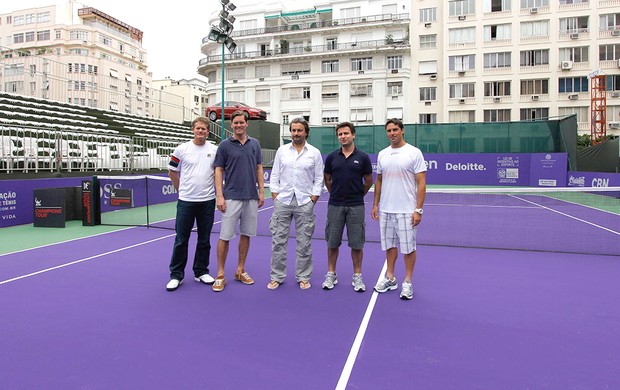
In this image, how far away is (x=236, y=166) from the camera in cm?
493

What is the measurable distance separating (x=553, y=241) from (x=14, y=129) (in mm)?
12163

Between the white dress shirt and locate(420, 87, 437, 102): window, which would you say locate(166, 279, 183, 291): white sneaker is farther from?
locate(420, 87, 437, 102): window

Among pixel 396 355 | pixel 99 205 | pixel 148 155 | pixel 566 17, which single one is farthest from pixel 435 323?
pixel 566 17

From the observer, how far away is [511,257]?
659 cm

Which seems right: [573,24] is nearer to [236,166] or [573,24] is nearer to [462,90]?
[462,90]

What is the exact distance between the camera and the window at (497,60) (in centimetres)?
4244

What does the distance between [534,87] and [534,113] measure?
242 centimetres

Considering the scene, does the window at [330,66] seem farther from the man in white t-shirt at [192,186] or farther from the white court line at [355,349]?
the white court line at [355,349]

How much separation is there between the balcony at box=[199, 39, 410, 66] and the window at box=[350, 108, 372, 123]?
6193 millimetres

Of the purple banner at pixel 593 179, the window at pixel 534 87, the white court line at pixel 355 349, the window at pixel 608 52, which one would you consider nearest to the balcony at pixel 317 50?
the window at pixel 534 87

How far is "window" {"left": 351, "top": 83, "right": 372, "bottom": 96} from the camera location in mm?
46938

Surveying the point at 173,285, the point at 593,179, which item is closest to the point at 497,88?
the point at 593,179

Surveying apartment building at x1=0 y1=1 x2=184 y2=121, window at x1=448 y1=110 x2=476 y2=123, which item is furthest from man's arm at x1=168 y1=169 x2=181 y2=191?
window at x1=448 y1=110 x2=476 y2=123

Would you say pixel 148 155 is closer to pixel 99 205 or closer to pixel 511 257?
pixel 99 205
